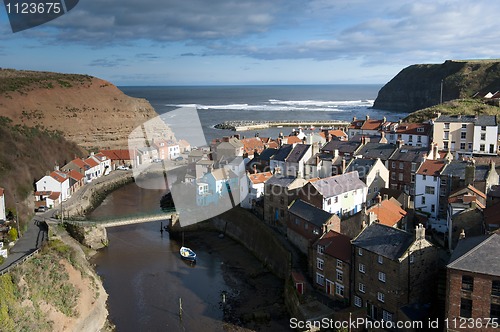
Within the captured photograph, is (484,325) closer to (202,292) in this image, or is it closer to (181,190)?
(202,292)

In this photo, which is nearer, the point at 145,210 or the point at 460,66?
the point at 145,210

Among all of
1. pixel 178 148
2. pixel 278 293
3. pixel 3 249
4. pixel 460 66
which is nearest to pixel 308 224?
pixel 278 293

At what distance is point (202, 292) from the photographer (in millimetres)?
28203

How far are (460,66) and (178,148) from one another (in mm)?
86817

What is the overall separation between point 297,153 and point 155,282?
17.5 metres

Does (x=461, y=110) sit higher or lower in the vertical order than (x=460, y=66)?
lower

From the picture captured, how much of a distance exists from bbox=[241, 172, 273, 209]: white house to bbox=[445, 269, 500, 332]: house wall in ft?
67.6

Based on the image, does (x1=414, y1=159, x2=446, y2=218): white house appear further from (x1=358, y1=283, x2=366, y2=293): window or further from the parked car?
the parked car

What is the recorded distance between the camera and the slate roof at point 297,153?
39.9 meters

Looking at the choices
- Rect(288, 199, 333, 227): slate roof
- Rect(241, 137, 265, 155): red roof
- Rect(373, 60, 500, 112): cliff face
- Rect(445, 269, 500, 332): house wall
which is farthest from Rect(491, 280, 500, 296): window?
Rect(373, 60, 500, 112): cliff face

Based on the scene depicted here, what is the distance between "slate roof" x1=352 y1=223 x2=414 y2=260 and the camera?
2081 cm

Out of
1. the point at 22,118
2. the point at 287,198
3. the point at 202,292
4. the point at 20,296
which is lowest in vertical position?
the point at 202,292

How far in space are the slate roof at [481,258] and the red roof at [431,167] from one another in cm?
1487

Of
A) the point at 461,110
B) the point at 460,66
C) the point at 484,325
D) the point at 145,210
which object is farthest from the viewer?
the point at 460,66
